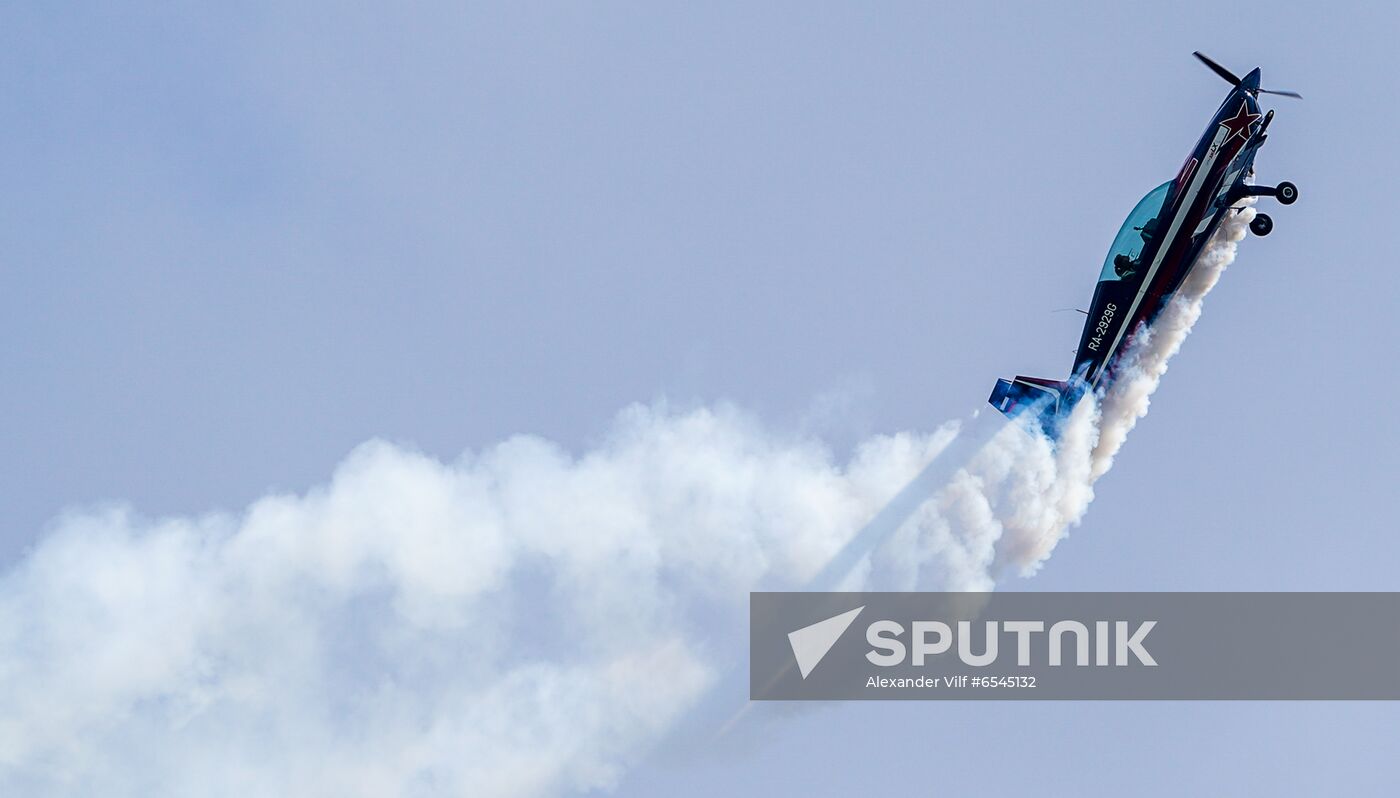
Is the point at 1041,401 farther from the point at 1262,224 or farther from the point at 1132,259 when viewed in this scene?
the point at 1262,224

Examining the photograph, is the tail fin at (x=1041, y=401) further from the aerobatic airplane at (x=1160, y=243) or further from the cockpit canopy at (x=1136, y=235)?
the cockpit canopy at (x=1136, y=235)

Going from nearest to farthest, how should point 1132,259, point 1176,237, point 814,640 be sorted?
point 814,640
point 1176,237
point 1132,259

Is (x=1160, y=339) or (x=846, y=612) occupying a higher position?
(x=1160, y=339)

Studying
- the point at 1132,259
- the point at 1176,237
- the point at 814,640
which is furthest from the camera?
the point at 1132,259

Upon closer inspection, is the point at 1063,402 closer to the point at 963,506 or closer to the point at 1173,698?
the point at 963,506

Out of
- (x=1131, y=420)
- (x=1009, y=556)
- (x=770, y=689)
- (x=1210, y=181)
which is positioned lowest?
(x=770, y=689)

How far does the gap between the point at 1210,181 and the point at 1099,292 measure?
4.71m

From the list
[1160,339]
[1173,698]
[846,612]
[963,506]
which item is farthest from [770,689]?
[1160,339]

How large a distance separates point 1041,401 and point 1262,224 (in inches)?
334

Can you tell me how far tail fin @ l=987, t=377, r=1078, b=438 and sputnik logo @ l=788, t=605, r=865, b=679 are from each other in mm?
8587

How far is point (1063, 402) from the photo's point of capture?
65.1 meters

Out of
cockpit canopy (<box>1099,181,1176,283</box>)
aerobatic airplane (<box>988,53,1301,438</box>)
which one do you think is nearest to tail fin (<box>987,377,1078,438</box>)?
aerobatic airplane (<box>988,53,1301,438</box>)

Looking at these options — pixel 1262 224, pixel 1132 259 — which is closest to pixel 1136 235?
pixel 1132 259

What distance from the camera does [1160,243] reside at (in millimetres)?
64062
